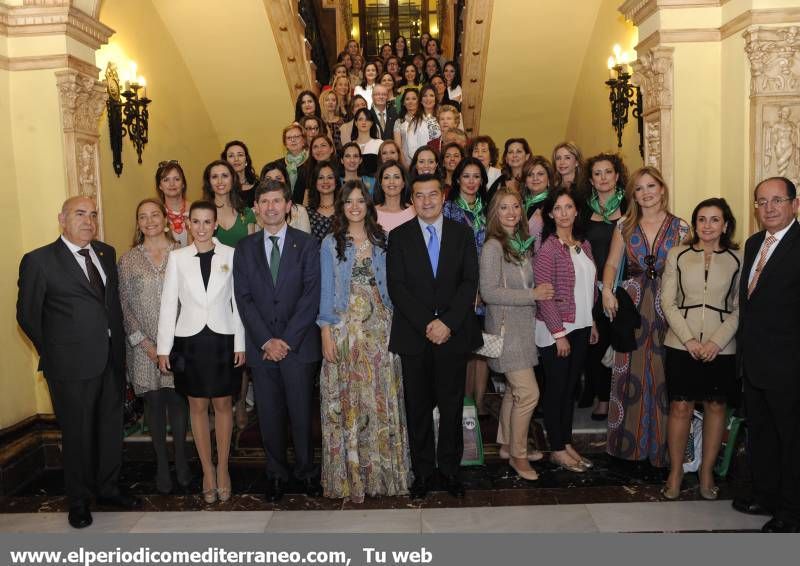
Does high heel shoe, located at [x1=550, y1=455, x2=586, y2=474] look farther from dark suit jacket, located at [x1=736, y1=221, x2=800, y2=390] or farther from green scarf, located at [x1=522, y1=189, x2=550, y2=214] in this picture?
green scarf, located at [x1=522, y1=189, x2=550, y2=214]

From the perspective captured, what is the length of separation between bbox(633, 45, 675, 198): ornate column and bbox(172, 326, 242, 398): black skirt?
3.30m

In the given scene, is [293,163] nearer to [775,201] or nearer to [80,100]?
[80,100]

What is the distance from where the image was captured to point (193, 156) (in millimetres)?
8273

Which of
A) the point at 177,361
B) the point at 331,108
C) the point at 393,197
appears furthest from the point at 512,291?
the point at 331,108

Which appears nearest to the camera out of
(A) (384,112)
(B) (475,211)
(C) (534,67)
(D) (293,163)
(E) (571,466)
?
(E) (571,466)

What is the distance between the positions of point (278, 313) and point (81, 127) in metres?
2.30

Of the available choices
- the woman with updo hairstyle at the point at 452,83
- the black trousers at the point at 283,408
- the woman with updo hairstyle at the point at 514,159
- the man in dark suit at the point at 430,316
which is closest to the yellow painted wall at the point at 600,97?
the woman with updo hairstyle at the point at 452,83

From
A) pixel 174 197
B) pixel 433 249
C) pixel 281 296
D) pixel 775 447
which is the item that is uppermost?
pixel 174 197

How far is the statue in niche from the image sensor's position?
4602 mm

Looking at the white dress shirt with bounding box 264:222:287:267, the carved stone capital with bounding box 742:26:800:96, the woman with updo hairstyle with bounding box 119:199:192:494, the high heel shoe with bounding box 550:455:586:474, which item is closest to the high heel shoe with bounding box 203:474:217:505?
the woman with updo hairstyle with bounding box 119:199:192:494

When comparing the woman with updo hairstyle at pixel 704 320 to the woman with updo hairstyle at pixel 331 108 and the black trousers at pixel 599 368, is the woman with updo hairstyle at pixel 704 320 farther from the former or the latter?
the woman with updo hairstyle at pixel 331 108

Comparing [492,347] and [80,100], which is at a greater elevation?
[80,100]

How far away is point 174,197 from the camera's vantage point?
15.9 feet

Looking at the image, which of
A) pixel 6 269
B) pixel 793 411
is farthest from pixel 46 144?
pixel 793 411
